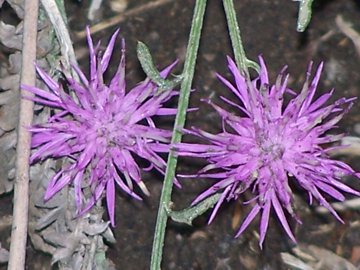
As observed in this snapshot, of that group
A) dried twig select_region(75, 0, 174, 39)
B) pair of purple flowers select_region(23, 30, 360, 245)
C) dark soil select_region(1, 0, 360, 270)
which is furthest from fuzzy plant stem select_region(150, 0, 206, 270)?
dried twig select_region(75, 0, 174, 39)

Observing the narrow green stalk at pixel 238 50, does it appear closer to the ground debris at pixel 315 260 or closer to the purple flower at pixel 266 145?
the purple flower at pixel 266 145

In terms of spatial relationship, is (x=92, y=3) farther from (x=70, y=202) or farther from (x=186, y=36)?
(x=70, y=202)

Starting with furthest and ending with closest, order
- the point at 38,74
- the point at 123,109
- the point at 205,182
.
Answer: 1. the point at 205,182
2. the point at 38,74
3. the point at 123,109

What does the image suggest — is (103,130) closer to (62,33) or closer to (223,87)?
(62,33)

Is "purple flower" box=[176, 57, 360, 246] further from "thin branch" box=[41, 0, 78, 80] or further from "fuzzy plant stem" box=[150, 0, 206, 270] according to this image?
"thin branch" box=[41, 0, 78, 80]

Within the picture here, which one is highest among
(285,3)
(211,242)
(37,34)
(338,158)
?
(285,3)

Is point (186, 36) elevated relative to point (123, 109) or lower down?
elevated

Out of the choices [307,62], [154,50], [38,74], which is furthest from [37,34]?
[307,62]

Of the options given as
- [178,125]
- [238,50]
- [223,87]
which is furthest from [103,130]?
[223,87]
